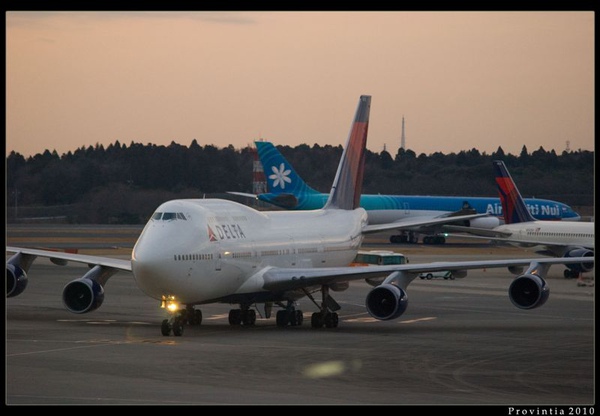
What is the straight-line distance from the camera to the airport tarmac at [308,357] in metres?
22.1

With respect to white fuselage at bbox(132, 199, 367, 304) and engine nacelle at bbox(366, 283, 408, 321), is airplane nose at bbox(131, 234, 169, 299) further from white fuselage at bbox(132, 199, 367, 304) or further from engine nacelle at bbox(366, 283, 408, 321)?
engine nacelle at bbox(366, 283, 408, 321)

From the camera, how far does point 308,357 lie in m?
28.0

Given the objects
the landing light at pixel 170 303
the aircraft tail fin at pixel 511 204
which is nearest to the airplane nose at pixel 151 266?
the landing light at pixel 170 303

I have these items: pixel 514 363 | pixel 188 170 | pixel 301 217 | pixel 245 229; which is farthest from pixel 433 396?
pixel 188 170

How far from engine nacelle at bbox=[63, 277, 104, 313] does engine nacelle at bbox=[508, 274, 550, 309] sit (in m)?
11.8

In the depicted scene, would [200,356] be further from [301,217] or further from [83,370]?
[301,217]

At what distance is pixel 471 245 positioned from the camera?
97688mm

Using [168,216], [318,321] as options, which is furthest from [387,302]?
[168,216]

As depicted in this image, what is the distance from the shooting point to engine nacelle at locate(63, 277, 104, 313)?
34.4 metres

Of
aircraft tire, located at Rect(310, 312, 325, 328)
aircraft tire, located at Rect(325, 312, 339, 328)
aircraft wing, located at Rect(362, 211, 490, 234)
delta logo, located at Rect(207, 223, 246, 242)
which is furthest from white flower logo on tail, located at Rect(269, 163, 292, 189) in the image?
delta logo, located at Rect(207, 223, 246, 242)

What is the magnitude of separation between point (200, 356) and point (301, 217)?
13.0 meters

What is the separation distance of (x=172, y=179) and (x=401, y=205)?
3016 cm

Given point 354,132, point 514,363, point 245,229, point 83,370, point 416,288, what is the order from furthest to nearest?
point 416,288, point 354,132, point 245,229, point 514,363, point 83,370

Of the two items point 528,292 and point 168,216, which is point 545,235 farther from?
point 168,216
